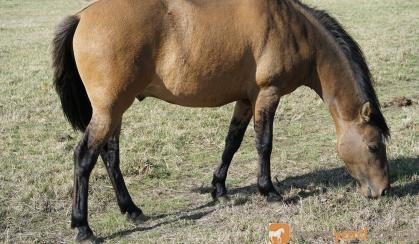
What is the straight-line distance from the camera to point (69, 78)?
17.3 feet

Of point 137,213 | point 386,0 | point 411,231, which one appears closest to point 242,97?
point 137,213

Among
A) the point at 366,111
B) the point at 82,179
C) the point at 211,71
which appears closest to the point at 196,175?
the point at 211,71

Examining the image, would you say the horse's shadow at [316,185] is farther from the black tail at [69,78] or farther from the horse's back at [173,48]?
the black tail at [69,78]

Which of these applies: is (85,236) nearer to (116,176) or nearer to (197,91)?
(116,176)

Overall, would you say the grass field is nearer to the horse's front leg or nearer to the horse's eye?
the horse's front leg

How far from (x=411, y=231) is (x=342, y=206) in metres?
0.79

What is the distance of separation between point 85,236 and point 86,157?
0.72 m

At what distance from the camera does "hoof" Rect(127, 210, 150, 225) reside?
536cm

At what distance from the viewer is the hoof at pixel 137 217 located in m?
5.36

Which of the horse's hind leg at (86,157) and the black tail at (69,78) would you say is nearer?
the horse's hind leg at (86,157)

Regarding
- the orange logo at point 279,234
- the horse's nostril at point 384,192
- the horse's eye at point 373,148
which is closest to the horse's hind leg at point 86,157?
the orange logo at point 279,234

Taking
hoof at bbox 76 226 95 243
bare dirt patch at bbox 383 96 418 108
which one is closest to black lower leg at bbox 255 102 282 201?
hoof at bbox 76 226 95 243

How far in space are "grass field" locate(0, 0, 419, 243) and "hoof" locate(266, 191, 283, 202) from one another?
8cm

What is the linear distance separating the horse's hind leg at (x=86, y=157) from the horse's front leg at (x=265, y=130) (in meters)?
1.51
